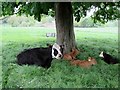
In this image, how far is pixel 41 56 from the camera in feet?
18.8

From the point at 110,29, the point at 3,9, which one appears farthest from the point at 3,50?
the point at 110,29

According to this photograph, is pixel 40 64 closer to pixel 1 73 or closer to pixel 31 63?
pixel 31 63

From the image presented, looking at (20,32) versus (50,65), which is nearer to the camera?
(50,65)

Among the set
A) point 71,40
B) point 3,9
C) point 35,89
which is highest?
point 3,9

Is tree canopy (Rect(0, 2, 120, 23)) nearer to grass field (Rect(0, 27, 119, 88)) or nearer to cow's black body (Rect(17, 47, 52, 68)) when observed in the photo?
cow's black body (Rect(17, 47, 52, 68))

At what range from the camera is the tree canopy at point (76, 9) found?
517cm

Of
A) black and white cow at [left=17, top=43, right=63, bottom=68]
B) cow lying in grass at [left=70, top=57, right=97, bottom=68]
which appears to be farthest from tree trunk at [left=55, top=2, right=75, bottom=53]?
cow lying in grass at [left=70, top=57, right=97, bottom=68]

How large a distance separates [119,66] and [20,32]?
4.76m

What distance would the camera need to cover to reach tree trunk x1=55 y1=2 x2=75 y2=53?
20.6 feet

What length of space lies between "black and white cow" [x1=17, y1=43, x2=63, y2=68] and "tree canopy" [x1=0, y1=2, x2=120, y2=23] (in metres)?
0.73

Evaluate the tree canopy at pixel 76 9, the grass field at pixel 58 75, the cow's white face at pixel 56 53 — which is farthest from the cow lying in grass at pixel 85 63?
the tree canopy at pixel 76 9

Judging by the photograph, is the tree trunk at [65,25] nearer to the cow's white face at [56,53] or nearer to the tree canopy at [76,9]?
the tree canopy at [76,9]

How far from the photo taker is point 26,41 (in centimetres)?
856

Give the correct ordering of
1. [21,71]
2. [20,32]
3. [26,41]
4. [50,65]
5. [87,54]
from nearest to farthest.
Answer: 1. [21,71]
2. [50,65]
3. [87,54]
4. [26,41]
5. [20,32]
